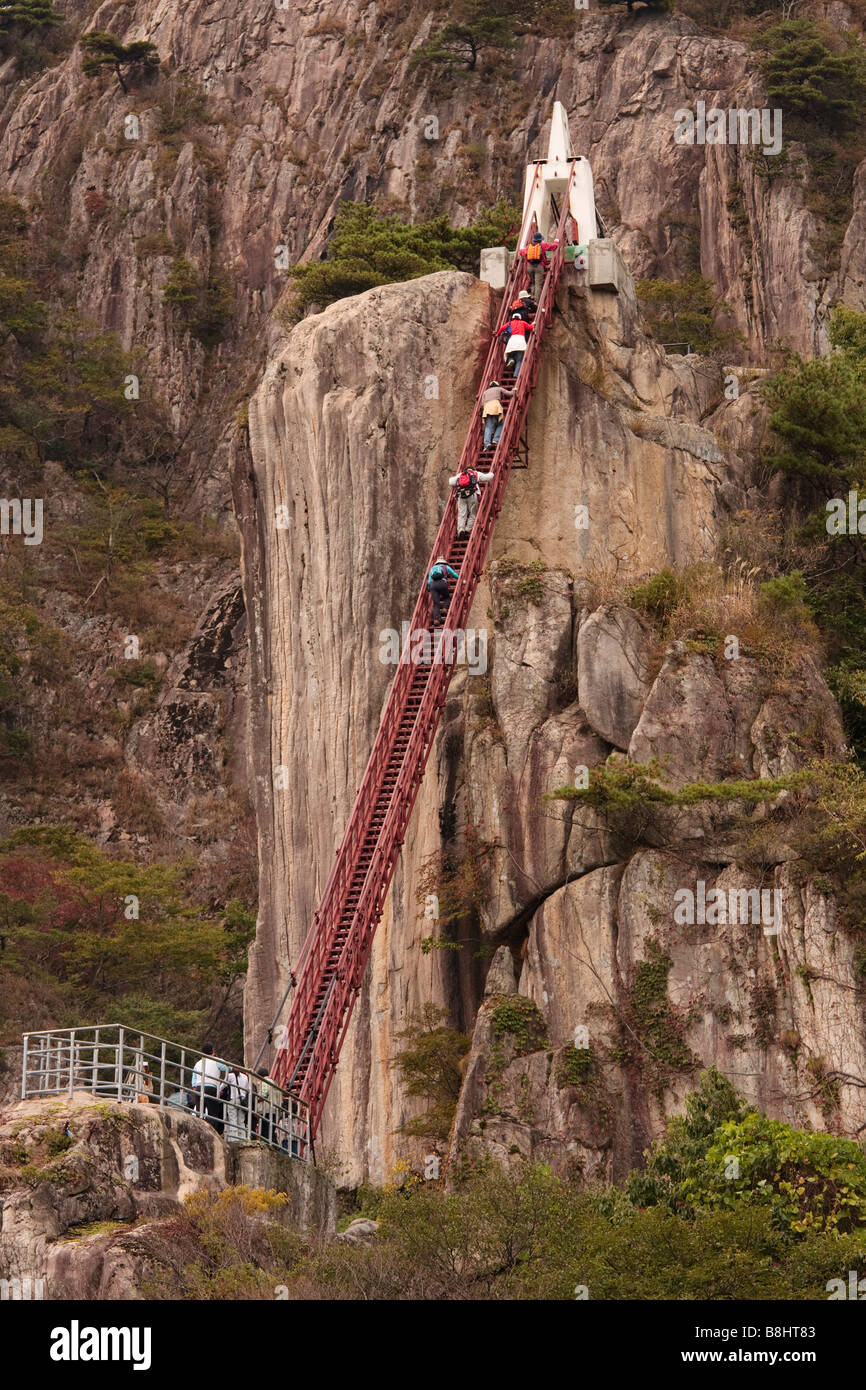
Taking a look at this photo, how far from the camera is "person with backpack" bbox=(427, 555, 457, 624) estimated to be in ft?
113

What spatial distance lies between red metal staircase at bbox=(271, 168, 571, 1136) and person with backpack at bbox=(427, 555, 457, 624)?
0.64ft

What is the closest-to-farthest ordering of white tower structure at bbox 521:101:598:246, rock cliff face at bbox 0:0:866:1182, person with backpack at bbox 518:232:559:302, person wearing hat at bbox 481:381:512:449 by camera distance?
rock cliff face at bbox 0:0:866:1182 < person wearing hat at bbox 481:381:512:449 < person with backpack at bbox 518:232:559:302 < white tower structure at bbox 521:101:598:246

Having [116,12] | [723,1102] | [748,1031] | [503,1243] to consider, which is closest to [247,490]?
[748,1031]

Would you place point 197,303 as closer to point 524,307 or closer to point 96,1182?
point 524,307

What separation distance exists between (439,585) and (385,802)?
12.0 feet

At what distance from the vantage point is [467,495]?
35781 millimetres

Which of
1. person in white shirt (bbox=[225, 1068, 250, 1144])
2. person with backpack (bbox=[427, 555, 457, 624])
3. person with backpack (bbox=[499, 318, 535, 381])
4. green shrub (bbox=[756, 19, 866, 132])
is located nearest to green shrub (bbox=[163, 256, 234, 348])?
green shrub (bbox=[756, 19, 866, 132])

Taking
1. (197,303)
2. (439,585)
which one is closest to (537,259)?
(439,585)

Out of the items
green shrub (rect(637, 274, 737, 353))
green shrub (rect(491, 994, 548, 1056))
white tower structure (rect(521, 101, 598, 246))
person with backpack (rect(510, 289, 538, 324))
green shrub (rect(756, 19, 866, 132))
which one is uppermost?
green shrub (rect(756, 19, 866, 132))

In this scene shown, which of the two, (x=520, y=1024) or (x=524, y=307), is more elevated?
(x=524, y=307)

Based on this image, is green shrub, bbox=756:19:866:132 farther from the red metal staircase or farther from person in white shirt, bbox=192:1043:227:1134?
person in white shirt, bbox=192:1043:227:1134

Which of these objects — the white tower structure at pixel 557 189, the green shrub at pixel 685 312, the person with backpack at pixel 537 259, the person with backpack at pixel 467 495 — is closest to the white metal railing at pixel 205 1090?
the person with backpack at pixel 467 495

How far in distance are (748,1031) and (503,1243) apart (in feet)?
29.8
